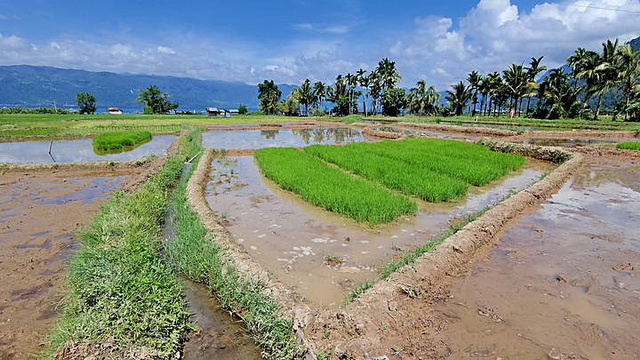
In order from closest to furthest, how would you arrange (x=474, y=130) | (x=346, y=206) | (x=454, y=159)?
1. (x=346, y=206)
2. (x=454, y=159)
3. (x=474, y=130)

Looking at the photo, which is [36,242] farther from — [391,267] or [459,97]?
[459,97]

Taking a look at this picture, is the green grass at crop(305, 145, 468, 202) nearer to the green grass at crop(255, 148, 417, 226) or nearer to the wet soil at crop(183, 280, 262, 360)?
the green grass at crop(255, 148, 417, 226)

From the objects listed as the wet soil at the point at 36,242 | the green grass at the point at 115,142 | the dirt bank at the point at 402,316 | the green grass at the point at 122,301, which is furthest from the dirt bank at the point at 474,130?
the green grass at the point at 115,142

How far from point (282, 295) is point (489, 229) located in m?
3.70

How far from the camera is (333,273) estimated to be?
412cm

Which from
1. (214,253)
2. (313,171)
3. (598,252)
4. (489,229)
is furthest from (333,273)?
(313,171)

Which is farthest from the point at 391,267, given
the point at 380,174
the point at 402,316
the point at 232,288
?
the point at 380,174

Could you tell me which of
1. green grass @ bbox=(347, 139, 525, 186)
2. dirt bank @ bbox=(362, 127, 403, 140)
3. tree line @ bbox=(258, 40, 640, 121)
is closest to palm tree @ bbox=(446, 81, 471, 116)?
tree line @ bbox=(258, 40, 640, 121)

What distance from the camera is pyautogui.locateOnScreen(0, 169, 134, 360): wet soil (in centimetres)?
312

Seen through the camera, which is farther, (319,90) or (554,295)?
(319,90)

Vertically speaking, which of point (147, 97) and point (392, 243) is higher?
point (147, 97)

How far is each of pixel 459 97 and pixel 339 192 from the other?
44693 millimetres

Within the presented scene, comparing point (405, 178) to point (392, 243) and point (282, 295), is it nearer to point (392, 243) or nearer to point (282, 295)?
point (392, 243)

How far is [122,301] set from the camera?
2854mm
